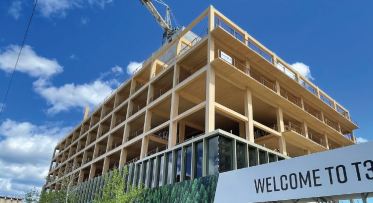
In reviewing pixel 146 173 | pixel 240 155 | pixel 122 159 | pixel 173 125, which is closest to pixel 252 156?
pixel 240 155

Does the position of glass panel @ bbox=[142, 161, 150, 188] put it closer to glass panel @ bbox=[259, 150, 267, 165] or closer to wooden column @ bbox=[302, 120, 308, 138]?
glass panel @ bbox=[259, 150, 267, 165]

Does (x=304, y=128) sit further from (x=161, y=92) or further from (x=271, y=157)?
(x=161, y=92)

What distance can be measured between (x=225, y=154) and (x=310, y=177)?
34.8ft

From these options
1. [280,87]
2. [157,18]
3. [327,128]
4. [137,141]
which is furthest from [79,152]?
[327,128]

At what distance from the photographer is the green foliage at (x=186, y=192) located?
20.5m

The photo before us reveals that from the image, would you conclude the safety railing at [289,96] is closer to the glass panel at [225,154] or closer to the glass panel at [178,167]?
the glass panel at [225,154]

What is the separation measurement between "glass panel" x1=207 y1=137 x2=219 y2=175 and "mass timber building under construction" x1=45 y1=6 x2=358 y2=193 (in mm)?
78

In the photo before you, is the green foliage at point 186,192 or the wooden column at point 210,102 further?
the wooden column at point 210,102

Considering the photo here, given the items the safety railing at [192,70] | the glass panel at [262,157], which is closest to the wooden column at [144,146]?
the safety railing at [192,70]

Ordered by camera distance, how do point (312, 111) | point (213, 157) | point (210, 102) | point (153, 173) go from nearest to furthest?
1. point (213, 157)
2. point (210, 102)
3. point (153, 173)
4. point (312, 111)

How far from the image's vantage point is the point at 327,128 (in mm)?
41656

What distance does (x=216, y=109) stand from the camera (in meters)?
27.5

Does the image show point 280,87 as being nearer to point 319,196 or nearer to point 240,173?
point 240,173

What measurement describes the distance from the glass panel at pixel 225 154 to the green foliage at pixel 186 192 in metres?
2.13
